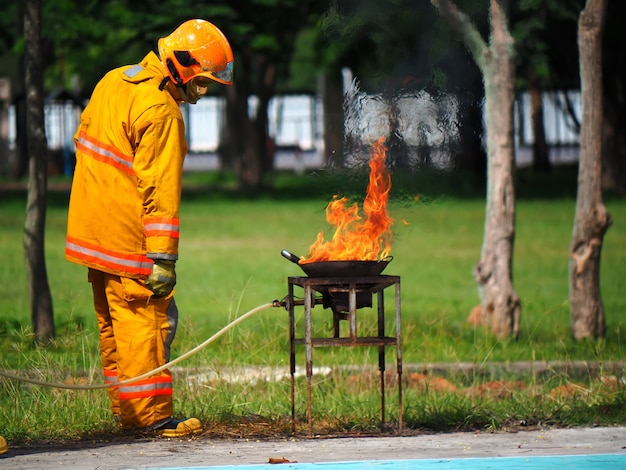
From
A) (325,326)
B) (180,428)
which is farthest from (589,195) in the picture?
(180,428)

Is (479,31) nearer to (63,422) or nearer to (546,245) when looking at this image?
(63,422)

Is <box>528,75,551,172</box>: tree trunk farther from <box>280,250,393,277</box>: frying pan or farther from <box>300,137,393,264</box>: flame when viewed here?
<box>280,250,393,277</box>: frying pan

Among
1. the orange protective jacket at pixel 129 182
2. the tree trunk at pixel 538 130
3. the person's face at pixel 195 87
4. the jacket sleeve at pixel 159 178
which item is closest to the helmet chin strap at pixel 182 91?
the person's face at pixel 195 87

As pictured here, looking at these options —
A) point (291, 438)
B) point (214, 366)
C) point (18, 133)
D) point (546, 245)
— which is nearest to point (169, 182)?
point (291, 438)

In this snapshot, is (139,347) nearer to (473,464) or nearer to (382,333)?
(382,333)

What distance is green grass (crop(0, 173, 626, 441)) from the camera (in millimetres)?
7539

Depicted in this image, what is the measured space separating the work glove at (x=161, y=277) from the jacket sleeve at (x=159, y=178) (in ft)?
0.16

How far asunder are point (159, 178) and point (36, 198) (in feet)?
13.1

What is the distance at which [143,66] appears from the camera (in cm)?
704

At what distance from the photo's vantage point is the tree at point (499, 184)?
11.4m

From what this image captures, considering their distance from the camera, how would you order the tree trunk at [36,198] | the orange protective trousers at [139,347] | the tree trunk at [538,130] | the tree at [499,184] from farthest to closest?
the tree trunk at [538,130], the tree at [499,184], the tree trunk at [36,198], the orange protective trousers at [139,347]

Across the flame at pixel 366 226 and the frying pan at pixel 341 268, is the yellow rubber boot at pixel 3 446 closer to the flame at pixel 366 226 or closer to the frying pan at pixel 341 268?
the frying pan at pixel 341 268

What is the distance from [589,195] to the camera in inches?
439

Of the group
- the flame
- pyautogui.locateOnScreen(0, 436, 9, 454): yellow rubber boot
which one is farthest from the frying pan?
pyautogui.locateOnScreen(0, 436, 9, 454): yellow rubber boot
